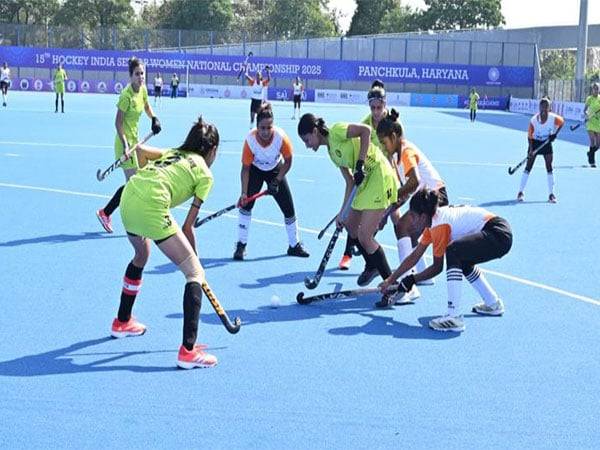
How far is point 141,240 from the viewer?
21.3ft

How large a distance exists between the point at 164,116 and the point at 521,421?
30691 millimetres

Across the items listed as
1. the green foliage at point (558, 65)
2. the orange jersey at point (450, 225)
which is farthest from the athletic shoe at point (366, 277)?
the green foliage at point (558, 65)

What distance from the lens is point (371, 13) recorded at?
107 meters

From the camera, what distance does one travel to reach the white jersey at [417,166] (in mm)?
8281

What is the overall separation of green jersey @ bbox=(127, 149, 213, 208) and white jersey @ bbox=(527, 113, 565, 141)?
1082cm

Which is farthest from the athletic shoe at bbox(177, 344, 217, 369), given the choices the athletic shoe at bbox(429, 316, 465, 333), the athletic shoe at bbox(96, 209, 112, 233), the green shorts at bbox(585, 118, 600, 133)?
the green shorts at bbox(585, 118, 600, 133)

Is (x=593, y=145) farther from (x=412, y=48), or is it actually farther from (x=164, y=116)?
(x=412, y=48)

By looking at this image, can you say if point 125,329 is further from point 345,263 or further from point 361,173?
point 345,263

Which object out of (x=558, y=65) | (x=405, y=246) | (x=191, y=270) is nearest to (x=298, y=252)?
(x=405, y=246)

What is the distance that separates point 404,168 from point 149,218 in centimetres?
314

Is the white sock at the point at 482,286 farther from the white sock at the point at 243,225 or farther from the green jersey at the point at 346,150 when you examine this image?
the white sock at the point at 243,225

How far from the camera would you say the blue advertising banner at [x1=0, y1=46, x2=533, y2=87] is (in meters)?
56.9

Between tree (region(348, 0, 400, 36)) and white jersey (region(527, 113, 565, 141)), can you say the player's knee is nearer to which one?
white jersey (region(527, 113, 565, 141))

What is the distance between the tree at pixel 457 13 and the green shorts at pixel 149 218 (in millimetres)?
93518
